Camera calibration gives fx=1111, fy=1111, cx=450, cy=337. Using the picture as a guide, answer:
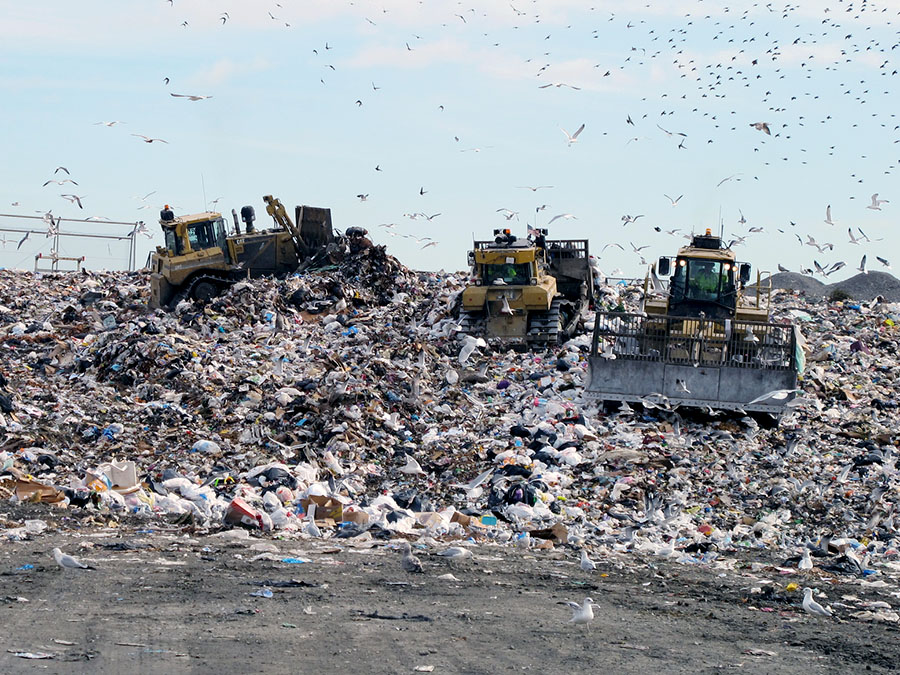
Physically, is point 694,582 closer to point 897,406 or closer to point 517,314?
point 897,406

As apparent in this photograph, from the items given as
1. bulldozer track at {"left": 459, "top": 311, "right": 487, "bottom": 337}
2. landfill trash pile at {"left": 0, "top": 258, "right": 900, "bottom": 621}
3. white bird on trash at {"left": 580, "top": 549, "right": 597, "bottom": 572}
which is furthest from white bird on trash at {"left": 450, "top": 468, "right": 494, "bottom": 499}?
bulldozer track at {"left": 459, "top": 311, "right": 487, "bottom": 337}

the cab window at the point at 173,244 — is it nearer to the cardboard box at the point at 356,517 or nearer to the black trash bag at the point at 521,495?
the black trash bag at the point at 521,495

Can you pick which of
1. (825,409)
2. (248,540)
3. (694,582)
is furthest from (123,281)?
(694,582)

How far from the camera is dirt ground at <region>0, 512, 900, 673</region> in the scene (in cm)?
490

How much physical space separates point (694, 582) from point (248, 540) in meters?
3.08

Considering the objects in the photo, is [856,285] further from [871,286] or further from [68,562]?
[68,562]

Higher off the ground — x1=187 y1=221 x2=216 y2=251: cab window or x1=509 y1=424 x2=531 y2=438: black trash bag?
x1=187 y1=221 x2=216 y2=251: cab window

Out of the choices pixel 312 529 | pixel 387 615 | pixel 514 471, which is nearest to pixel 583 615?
pixel 387 615

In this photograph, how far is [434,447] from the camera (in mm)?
11523

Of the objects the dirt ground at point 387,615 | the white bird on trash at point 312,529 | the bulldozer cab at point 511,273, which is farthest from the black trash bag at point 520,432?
the bulldozer cab at point 511,273

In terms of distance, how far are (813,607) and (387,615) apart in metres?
2.45

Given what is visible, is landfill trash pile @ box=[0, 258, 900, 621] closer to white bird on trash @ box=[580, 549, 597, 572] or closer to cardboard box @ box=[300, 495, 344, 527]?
cardboard box @ box=[300, 495, 344, 527]

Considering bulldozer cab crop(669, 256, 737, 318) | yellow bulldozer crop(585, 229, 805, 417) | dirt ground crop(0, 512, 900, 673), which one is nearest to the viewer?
dirt ground crop(0, 512, 900, 673)

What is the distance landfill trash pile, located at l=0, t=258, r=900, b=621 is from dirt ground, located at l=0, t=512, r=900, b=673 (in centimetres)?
70
